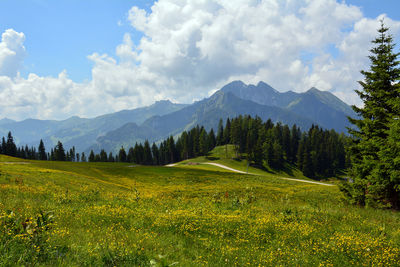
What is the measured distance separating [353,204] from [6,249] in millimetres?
23345

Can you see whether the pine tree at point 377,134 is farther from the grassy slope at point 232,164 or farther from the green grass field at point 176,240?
the grassy slope at point 232,164

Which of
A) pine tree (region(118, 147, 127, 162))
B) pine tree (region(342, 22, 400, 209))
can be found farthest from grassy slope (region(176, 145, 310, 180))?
pine tree (region(342, 22, 400, 209))

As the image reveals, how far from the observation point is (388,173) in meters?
15.9

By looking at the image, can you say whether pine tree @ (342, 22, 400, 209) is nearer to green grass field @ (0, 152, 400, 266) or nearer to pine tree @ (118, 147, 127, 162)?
green grass field @ (0, 152, 400, 266)

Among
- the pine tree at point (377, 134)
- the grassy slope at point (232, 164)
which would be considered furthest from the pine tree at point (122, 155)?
the pine tree at point (377, 134)

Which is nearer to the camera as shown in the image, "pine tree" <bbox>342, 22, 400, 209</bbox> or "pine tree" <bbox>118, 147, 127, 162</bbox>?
"pine tree" <bbox>342, 22, 400, 209</bbox>

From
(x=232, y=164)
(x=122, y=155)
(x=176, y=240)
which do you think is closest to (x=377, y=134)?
(x=176, y=240)

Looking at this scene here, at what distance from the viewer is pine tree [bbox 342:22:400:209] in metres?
16.4

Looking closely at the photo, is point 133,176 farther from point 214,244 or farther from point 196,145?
point 196,145

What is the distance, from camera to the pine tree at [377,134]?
16375mm

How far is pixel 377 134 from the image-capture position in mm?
18031

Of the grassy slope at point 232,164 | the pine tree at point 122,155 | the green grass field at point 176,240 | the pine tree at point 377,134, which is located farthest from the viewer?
the pine tree at point 122,155

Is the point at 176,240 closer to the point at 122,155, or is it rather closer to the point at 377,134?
the point at 377,134

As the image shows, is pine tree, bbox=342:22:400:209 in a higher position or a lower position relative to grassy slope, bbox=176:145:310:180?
higher
